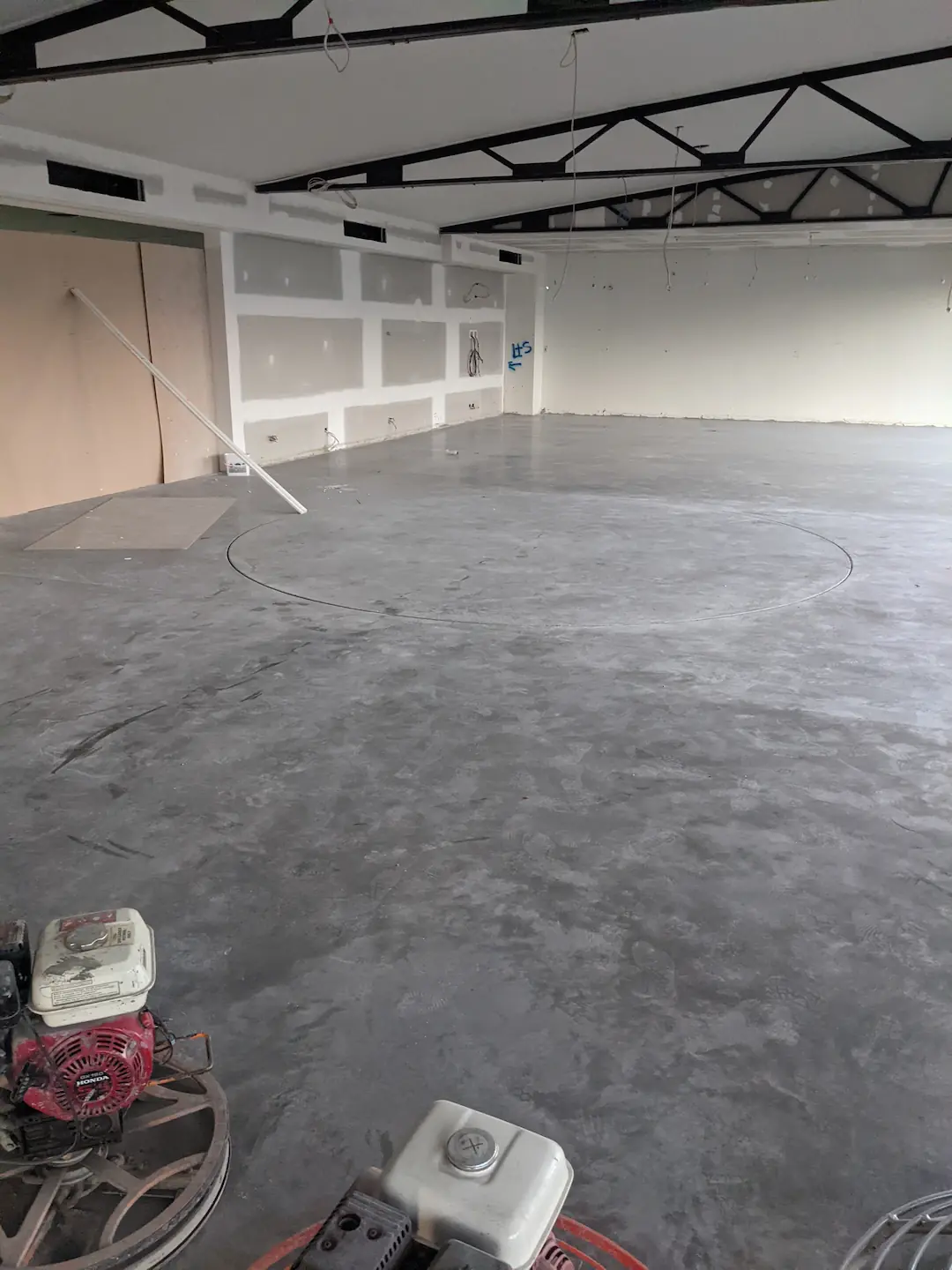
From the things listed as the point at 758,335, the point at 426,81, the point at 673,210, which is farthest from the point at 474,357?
the point at 426,81

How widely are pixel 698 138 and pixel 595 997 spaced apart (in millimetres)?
7767

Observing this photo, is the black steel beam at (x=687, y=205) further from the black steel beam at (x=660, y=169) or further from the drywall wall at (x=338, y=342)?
the black steel beam at (x=660, y=169)

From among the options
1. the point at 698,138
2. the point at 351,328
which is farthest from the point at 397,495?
the point at 698,138

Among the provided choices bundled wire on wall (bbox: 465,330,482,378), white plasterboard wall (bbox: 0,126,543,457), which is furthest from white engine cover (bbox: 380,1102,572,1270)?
bundled wire on wall (bbox: 465,330,482,378)

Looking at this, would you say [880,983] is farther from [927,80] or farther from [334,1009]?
[927,80]

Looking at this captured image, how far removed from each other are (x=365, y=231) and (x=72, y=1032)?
920cm

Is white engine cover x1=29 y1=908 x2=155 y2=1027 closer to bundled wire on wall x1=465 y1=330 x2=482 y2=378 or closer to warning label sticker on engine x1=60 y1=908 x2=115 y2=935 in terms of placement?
warning label sticker on engine x1=60 y1=908 x2=115 y2=935

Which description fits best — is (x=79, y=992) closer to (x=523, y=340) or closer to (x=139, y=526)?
(x=139, y=526)

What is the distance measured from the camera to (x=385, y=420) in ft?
34.6

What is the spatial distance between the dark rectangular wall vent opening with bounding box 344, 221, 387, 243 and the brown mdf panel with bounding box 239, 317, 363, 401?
2.67ft

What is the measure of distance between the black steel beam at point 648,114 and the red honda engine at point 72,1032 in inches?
254

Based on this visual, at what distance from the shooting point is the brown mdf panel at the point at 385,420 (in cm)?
992

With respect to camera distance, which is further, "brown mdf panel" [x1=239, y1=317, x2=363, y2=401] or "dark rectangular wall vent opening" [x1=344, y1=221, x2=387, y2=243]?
"dark rectangular wall vent opening" [x1=344, y1=221, x2=387, y2=243]

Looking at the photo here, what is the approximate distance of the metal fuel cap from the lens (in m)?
0.99
